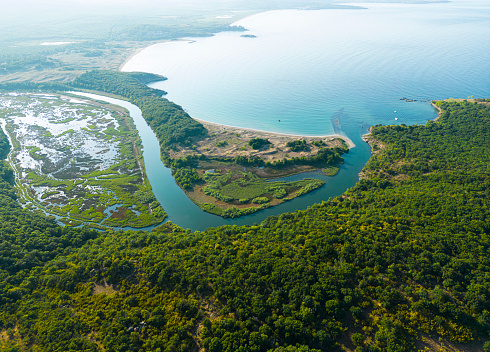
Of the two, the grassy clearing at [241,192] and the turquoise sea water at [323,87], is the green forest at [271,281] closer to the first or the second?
the grassy clearing at [241,192]

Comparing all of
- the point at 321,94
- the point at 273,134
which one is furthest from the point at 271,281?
the point at 321,94

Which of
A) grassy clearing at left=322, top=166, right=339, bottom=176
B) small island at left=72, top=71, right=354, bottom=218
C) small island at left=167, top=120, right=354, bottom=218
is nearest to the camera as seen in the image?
small island at left=167, top=120, right=354, bottom=218

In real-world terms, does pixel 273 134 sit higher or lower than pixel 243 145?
higher

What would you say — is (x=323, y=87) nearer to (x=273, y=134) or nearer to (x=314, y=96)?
(x=314, y=96)

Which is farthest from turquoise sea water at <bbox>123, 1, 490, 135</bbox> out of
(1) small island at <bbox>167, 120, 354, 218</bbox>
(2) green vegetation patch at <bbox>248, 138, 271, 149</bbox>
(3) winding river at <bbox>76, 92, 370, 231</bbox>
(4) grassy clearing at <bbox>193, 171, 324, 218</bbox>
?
(4) grassy clearing at <bbox>193, 171, 324, 218</bbox>

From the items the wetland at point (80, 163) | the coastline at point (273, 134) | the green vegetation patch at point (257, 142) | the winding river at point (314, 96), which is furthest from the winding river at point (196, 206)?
the green vegetation patch at point (257, 142)

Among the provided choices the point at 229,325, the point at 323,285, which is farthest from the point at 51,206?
the point at 323,285

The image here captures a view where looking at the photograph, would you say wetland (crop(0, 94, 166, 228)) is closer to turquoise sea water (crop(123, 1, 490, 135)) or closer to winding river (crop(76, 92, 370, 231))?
winding river (crop(76, 92, 370, 231))

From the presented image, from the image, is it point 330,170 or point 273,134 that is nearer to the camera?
point 330,170

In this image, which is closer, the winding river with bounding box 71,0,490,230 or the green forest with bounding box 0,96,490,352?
the green forest with bounding box 0,96,490,352
